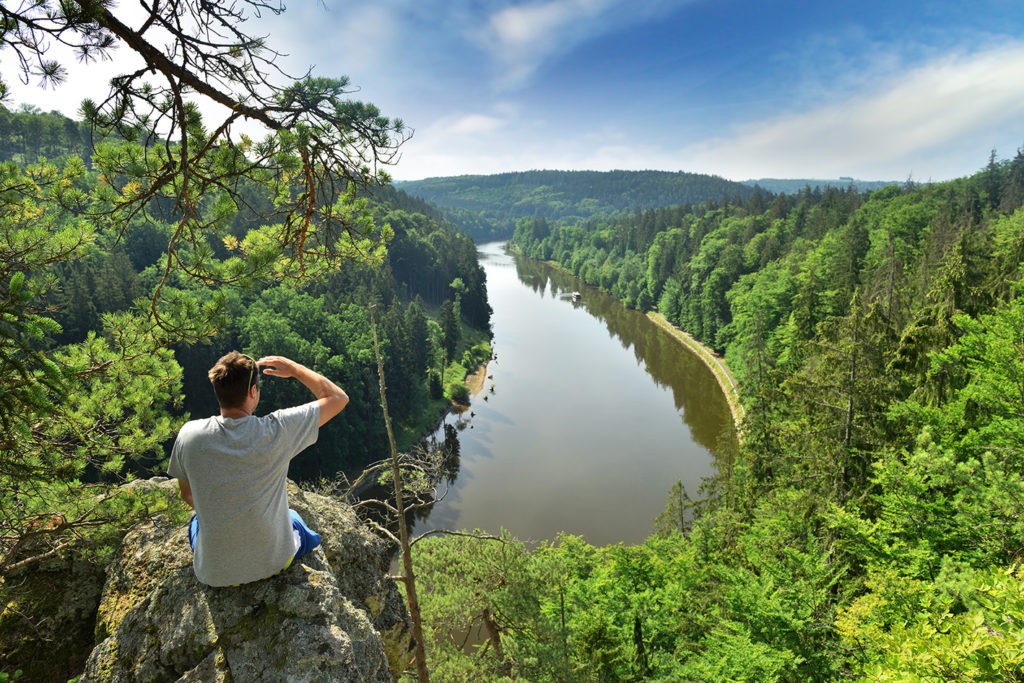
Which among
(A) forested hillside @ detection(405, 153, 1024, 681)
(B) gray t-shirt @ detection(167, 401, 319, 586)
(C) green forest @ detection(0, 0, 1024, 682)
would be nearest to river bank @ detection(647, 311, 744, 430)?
(C) green forest @ detection(0, 0, 1024, 682)

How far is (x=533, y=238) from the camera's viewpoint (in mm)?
141750

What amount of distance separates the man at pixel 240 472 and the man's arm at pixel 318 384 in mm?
13

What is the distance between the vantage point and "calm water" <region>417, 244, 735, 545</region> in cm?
2570

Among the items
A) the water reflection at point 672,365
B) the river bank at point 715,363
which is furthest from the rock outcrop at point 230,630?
the river bank at point 715,363

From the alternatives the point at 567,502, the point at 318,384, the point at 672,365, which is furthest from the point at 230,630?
the point at 672,365

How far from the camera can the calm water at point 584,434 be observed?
25703mm

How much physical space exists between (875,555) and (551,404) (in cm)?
3089

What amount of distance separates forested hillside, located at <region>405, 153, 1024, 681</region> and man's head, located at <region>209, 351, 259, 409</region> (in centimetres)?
503

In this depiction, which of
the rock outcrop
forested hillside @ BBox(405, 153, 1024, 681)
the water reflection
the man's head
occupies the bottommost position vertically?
the water reflection

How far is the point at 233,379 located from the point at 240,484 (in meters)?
0.55

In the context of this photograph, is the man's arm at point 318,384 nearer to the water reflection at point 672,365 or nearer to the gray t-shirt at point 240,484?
the gray t-shirt at point 240,484

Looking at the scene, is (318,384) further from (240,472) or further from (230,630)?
(230,630)

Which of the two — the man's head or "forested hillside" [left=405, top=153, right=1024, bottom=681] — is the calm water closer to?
"forested hillside" [left=405, top=153, right=1024, bottom=681]

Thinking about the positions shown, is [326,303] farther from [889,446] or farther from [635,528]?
[889,446]
